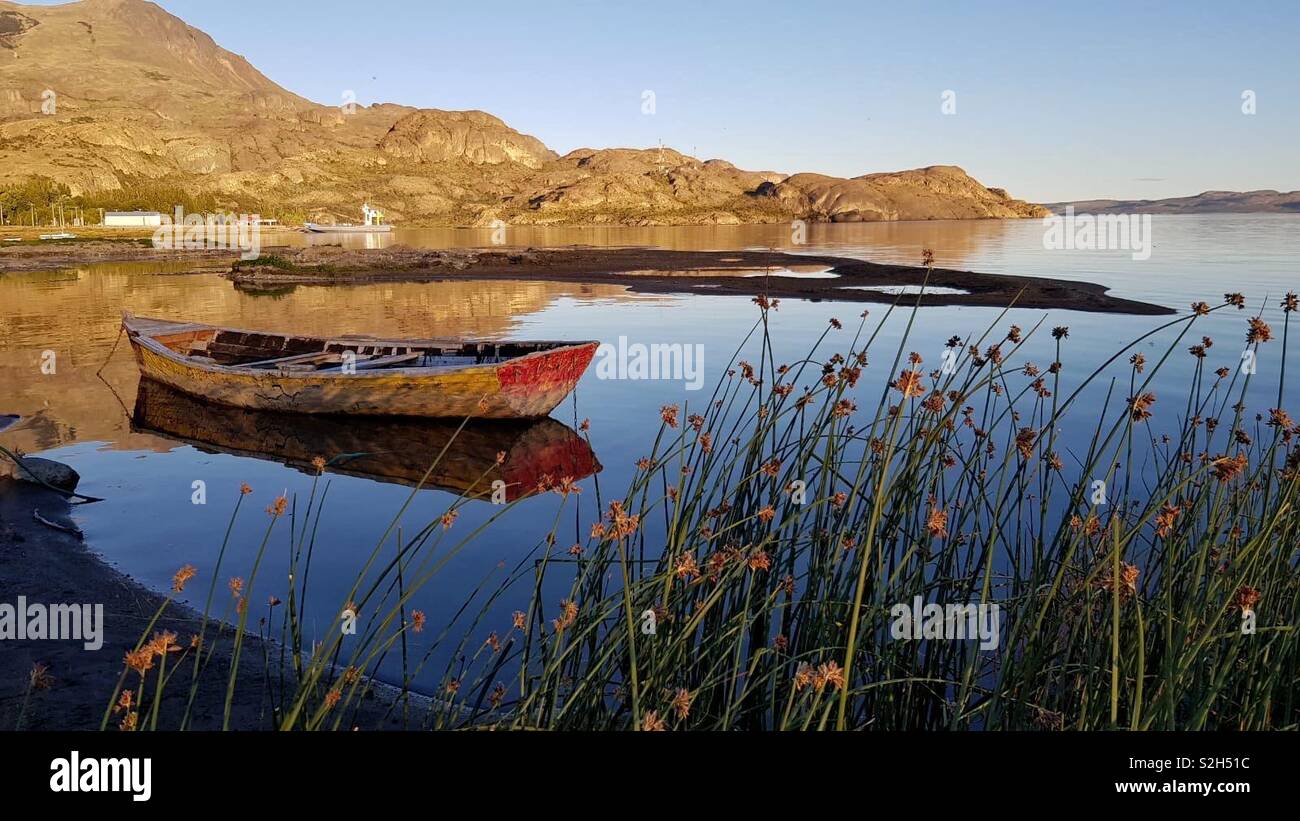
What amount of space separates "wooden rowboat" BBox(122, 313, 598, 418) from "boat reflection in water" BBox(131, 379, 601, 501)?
24cm

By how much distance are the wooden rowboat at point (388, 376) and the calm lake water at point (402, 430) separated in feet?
1.54

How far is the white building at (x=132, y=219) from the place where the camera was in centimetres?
11388

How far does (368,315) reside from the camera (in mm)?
27703

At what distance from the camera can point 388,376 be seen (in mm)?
12844

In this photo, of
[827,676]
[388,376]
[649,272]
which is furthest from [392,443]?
[649,272]

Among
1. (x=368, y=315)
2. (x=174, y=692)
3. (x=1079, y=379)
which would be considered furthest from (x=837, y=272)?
(x=174, y=692)

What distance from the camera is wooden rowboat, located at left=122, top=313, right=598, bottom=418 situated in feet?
41.7

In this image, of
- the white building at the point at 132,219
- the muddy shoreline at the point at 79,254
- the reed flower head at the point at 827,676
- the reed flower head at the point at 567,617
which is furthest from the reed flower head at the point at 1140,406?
the white building at the point at 132,219

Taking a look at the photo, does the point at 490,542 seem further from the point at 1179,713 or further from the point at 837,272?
the point at 837,272

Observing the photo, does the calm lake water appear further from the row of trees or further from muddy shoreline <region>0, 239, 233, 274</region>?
the row of trees

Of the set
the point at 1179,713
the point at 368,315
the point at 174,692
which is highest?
the point at 368,315

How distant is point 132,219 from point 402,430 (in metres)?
125

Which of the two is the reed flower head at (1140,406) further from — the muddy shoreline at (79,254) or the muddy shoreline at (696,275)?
the muddy shoreline at (79,254)
